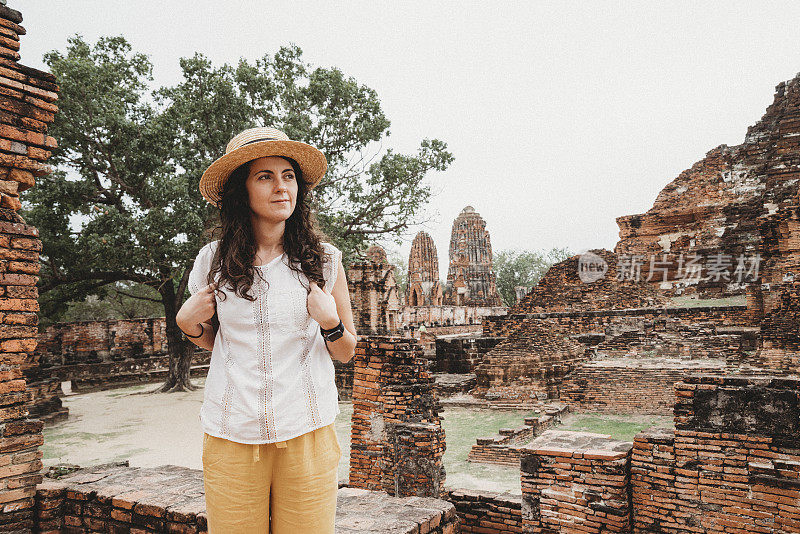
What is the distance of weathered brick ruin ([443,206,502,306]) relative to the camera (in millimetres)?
30922

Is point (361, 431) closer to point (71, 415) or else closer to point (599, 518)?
point (599, 518)

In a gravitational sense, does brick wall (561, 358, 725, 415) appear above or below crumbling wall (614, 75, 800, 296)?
below

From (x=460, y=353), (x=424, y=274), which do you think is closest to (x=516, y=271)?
(x=424, y=274)

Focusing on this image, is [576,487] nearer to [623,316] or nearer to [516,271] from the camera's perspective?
[623,316]

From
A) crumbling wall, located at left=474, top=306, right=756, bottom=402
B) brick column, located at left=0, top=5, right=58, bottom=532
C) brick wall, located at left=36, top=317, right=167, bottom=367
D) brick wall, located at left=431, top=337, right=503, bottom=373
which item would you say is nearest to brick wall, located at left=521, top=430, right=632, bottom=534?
brick column, located at left=0, top=5, right=58, bottom=532

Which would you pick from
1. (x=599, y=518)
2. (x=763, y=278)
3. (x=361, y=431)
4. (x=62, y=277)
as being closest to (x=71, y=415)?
(x=62, y=277)

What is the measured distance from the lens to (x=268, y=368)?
4.71 ft

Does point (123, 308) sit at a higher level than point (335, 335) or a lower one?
higher

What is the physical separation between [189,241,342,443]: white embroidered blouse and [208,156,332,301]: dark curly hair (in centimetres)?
4

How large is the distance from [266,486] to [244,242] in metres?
0.72

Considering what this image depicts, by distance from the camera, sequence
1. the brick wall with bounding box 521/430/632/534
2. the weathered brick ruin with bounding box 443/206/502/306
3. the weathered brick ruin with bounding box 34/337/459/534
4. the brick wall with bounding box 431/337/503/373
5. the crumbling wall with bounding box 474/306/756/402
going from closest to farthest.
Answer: the weathered brick ruin with bounding box 34/337/459/534 → the brick wall with bounding box 521/430/632/534 → the crumbling wall with bounding box 474/306/756/402 → the brick wall with bounding box 431/337/503/373 → the weathered brick ruin with bounding box 443/206/502/306

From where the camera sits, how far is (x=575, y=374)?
1005 centimetres

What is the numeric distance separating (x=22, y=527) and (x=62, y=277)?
11.0 m

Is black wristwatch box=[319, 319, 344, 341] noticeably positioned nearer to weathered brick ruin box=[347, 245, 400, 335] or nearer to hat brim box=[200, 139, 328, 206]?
hat brim box=[200, 139, 328, 206]
